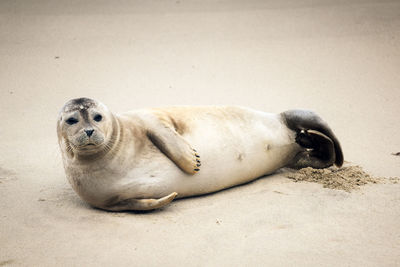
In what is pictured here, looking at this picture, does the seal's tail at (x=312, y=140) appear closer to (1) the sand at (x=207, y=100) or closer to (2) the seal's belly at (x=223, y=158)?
(2) the seal's belly at (x=223, y=158)

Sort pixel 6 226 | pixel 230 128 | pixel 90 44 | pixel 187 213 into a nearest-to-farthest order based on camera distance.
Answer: pixel 6 226 < pixel 187 213 < pixel 230 128 < pixel 90 44

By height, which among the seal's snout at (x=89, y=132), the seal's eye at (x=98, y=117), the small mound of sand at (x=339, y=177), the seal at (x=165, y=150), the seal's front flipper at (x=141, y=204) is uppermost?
the seal's eye at (x=98, y=117)

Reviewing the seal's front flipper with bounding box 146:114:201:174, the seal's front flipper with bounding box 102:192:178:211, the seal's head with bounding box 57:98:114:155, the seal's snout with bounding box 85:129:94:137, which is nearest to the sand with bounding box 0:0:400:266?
the seal's front flipper with bounding box 102:192:178:211

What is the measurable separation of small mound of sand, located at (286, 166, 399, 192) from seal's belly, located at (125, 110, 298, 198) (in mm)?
211

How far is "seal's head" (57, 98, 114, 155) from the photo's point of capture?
3283 millimetres

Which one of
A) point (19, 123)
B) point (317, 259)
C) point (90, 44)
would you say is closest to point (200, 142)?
point (317, 259)

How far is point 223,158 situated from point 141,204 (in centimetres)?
80

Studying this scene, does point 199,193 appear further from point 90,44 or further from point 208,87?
point 90,44

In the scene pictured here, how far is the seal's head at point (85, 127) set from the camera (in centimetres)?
328

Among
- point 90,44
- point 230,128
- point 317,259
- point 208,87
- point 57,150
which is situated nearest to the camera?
point 317,259

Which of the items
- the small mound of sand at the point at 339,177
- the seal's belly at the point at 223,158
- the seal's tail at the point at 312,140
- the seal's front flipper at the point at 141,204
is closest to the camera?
the seal's front flipper at the point at 141,204

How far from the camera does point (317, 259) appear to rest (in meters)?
2.83

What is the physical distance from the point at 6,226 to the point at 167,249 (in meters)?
1.13

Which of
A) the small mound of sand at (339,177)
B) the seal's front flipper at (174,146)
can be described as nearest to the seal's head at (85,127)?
the seal's front flipper at (174,146)
